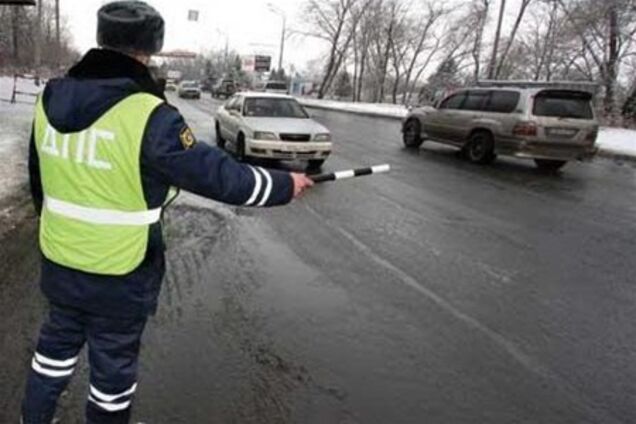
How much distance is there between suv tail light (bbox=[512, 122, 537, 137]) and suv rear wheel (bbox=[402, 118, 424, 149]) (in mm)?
4508

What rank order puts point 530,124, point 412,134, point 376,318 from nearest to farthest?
point 376,318, point 530,124, point 412,134

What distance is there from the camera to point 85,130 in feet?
8.53

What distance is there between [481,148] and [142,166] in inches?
596

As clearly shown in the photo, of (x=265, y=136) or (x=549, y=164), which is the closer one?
(x=265, y=136)

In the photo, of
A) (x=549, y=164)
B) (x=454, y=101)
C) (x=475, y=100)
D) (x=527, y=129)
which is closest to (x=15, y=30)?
(x=454, y=101)

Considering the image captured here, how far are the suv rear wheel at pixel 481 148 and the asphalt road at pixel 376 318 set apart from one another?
6.62 meters

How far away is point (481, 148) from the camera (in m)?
17.0

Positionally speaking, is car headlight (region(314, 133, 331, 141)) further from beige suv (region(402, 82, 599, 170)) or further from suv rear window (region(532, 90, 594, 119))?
suv rear window (region(532, 90, 594, 119))

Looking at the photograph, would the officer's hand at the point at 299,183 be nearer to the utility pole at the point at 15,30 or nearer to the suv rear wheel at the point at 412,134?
the suv rear wheel at the point at 412,134

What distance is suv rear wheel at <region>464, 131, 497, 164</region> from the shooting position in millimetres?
16734

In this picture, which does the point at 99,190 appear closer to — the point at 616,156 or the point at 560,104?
the point at 560,104

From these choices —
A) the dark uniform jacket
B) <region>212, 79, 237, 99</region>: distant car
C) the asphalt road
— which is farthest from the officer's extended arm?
<region>212, 79, 237, 99</region>: distant car

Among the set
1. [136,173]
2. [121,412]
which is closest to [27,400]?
[121,412]

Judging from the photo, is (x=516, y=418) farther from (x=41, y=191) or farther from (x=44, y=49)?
(x=44, y=49)
